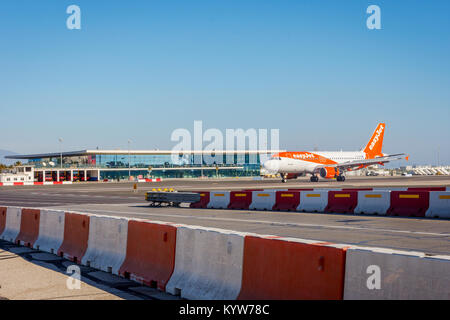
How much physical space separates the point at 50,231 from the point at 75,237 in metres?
1.57

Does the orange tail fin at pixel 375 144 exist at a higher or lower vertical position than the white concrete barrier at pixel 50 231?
higher

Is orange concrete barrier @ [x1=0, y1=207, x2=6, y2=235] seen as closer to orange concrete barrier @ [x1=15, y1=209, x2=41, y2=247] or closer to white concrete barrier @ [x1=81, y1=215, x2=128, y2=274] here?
orange concrete barrier @ [x1=15, y1=209, x2=41, y2=247]

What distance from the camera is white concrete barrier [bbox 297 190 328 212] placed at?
65.1ft

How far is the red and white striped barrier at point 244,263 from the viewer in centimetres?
495

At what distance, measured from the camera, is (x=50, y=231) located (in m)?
12.1

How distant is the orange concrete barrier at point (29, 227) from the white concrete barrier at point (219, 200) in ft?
36.6

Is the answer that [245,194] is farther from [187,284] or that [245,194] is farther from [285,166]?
[285,166]

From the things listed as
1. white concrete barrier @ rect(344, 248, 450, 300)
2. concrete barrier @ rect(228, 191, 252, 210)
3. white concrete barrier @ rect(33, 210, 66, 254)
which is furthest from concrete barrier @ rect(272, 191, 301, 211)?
white concrete barrier @ rect(344, 248, 450, 300)

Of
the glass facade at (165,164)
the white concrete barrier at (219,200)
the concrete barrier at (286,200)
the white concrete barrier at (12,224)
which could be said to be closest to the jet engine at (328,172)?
the white concrete barrier at (219,200)

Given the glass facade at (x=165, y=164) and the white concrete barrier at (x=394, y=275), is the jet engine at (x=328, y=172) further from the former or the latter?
the glass facade at (x=165, y=164)

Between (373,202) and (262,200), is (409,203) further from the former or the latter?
(262,200)
